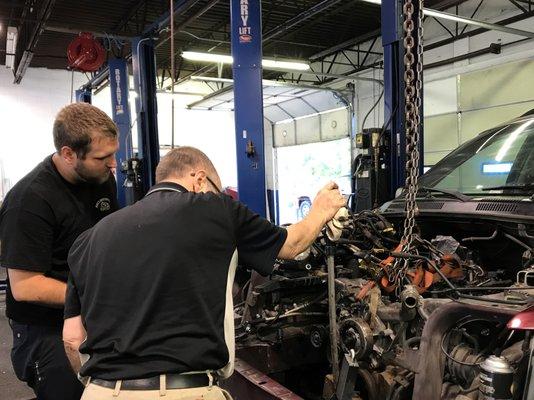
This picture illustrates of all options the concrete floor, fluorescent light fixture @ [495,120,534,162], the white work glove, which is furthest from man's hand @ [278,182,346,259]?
the concrete floor

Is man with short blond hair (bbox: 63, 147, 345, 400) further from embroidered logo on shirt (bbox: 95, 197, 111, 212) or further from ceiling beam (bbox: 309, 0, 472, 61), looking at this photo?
ceiling beam (bbox: 309, 0, 472, 61)

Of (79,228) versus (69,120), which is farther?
(79,228)

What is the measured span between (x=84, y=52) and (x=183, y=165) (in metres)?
7.35

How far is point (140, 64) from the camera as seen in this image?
8.34m

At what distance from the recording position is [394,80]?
5.30m

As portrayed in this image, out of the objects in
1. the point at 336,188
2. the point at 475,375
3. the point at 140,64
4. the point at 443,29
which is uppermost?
the point at 443,29

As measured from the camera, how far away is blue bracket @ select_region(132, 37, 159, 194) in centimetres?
824

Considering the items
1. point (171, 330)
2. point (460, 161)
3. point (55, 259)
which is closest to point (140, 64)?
point (460, 161)

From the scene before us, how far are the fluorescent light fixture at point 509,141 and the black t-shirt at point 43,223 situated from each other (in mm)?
2737

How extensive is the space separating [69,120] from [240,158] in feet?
10.9

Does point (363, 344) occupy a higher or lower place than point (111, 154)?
lower

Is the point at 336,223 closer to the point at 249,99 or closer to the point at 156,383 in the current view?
the point at 156,383

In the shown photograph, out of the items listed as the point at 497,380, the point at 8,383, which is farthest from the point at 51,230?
the point at 8,383

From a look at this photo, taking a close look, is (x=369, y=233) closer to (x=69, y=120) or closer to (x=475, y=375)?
(x=475, y=375)
